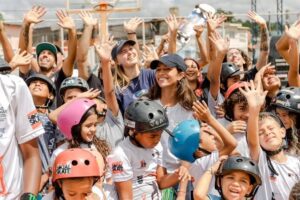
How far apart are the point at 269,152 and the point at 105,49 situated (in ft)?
7.59

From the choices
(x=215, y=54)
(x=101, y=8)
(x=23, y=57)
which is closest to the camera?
(x=23, y=57)

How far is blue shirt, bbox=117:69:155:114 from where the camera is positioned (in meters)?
6.20

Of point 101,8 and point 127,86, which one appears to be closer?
point 127,86

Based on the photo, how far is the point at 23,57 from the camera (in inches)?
244

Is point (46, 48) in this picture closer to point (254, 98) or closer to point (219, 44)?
point (219, 44)

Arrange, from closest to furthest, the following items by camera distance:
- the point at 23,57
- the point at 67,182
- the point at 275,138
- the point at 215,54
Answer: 1. the point at 67,182
2. the point at 275,138
3. the point at 23,57
4. the point at 215,54

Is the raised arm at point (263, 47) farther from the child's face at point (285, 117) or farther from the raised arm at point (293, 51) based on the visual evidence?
the child's face at point (285, 117)

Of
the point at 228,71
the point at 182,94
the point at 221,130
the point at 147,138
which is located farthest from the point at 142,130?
the point at 228,71

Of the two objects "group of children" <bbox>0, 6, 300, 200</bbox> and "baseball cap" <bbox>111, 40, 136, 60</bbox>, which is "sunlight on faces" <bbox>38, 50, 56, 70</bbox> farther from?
"baseball cap" <bbox>111, 40, 136, 60</bbox>

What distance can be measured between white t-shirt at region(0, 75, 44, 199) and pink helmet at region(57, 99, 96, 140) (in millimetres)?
1292

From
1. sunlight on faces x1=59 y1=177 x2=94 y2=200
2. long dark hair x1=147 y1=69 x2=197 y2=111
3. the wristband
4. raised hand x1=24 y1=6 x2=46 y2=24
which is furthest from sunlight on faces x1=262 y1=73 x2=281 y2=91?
the wristband

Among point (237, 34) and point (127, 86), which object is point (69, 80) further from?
point (237, 34)

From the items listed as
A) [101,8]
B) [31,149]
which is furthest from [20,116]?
[101,8]

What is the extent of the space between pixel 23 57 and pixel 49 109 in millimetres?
724
